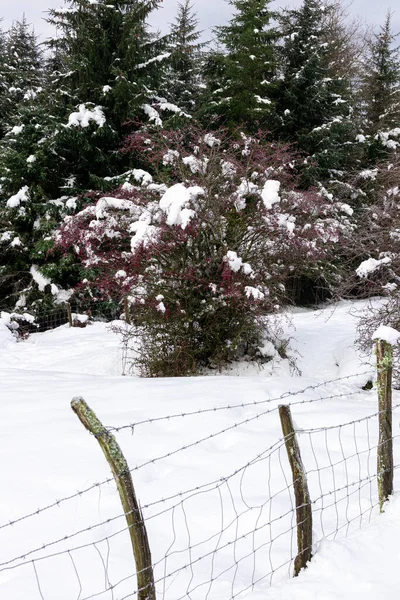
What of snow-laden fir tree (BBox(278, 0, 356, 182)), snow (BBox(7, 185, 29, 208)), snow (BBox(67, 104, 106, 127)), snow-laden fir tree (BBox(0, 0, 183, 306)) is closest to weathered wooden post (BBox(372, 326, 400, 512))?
snow-laden fir tree (BBox(0, 0, 183, 306))

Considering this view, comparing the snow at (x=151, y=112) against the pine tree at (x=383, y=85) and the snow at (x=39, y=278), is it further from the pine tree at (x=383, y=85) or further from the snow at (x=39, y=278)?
the pine tree at (x=383, y=85)

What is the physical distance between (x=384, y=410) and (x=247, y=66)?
625 inches

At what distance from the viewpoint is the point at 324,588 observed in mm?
2301

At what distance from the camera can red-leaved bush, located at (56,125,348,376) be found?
6691mm

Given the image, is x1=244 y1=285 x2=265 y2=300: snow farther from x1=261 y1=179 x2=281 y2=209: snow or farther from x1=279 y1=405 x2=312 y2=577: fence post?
x1=279 y1=405 x2=312 y2=577: fence post

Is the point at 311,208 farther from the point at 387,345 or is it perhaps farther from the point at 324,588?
the point at 324,588

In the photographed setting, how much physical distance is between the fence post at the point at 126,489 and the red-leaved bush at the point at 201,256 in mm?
4648

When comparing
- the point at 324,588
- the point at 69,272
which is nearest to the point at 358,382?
the point at 324,588

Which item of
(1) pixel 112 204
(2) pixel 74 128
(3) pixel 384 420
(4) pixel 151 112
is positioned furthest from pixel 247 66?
(3) pixel 384 420

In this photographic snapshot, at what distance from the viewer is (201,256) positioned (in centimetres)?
698

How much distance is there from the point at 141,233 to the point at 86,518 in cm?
397

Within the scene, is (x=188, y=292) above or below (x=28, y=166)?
below

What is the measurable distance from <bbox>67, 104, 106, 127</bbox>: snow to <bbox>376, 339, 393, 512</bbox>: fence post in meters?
12.5

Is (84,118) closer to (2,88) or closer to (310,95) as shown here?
(310,95)
